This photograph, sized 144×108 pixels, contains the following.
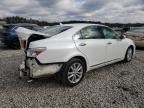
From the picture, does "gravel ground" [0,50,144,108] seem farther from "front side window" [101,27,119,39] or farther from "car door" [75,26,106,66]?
"front side window" [101,27,119,39]

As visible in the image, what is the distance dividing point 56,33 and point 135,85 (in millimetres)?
2306

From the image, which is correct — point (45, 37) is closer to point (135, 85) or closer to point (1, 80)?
point (1, 80)

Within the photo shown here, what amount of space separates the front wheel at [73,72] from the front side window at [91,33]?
71cm

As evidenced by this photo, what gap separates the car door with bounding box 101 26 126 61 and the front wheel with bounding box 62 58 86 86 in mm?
1211

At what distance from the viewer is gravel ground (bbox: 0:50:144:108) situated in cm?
355

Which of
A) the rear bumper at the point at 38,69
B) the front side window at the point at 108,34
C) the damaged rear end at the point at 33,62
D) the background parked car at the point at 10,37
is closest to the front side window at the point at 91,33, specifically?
the front side window at the point at 108,34

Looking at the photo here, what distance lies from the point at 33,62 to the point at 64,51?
0.73 metres

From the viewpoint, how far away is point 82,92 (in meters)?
4.11

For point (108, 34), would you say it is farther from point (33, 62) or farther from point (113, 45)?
point (33, 62)

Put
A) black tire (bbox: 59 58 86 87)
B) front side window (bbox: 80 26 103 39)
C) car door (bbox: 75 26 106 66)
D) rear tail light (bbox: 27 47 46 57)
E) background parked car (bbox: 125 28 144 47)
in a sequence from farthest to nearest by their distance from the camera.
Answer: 1. background parked car (bbox: 125 28 144 47)
2. front side window (bbox: 80 26 103 39)
3. car door (bbox: 75 26 106 66)
4. black tire (bbox: 59 58 86 87)
5. rear tail light (bbox: 27 47 46 57)

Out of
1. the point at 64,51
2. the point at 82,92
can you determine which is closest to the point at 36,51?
the point at 64,51

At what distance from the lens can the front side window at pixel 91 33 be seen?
4.74 m

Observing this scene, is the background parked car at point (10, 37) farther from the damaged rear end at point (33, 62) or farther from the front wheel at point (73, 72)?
the front wheel at point (73, 72)

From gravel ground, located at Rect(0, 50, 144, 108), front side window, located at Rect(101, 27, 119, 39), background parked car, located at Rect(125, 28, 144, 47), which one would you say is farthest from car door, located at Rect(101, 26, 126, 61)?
background parked car, located at Rect(125, 28, 144, 47)
